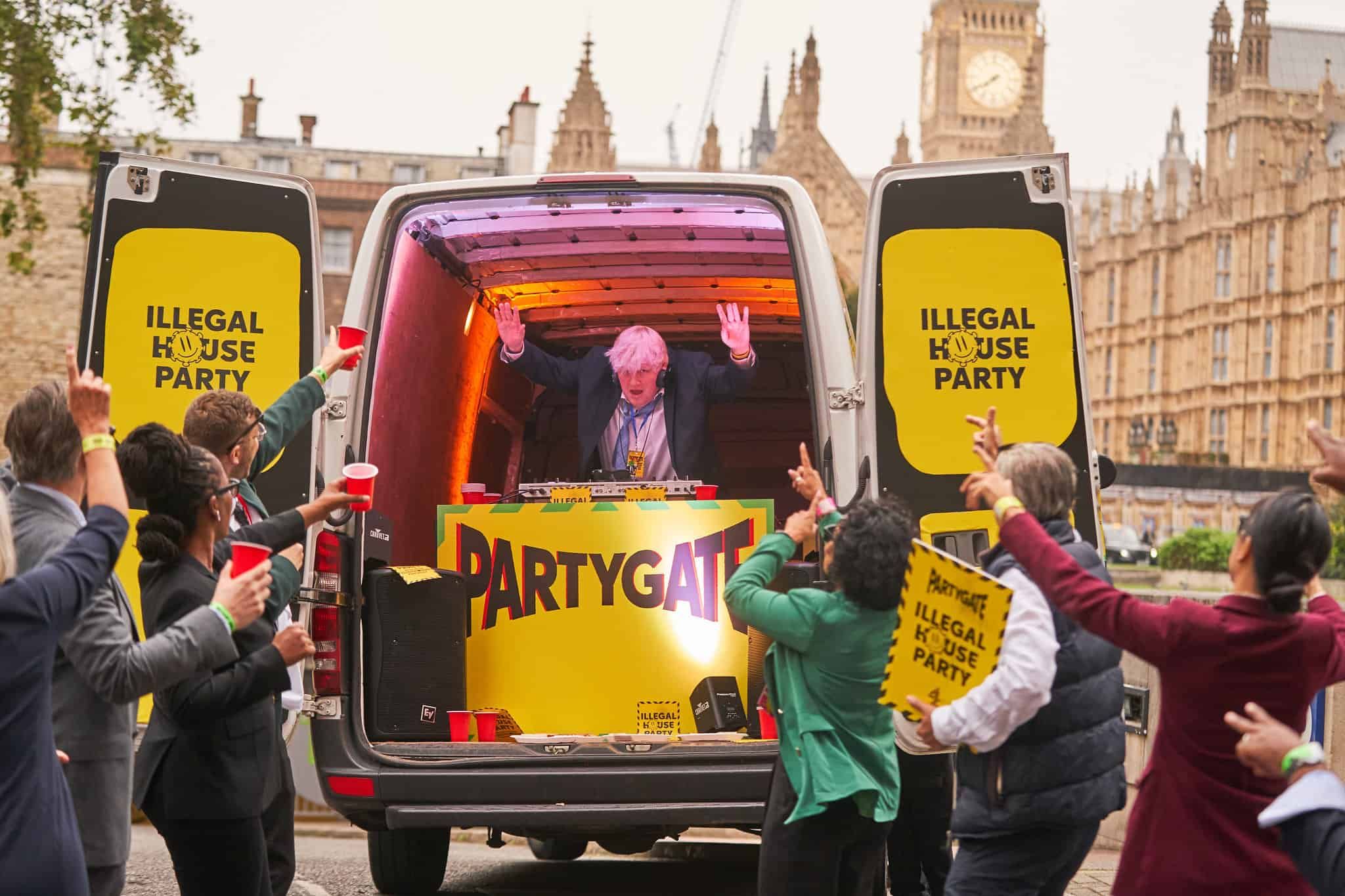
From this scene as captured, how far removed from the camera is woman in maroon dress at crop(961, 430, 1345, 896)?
10.0 ft

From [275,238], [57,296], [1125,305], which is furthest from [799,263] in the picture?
[1125,305]

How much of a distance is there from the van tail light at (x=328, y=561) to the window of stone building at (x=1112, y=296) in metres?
74.8

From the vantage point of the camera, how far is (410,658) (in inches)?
211

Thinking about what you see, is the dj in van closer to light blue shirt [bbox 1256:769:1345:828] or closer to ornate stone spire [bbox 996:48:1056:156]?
light blue shirt [bbox 1256:769:1345:828]

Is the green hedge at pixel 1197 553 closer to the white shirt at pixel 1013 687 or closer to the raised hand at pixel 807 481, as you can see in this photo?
the raised hand at pixel 807 481

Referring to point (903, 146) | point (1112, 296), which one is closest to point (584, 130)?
point (903, 146)

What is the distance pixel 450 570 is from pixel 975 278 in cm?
202

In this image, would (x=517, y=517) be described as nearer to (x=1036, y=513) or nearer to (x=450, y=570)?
(x=450, y=570)

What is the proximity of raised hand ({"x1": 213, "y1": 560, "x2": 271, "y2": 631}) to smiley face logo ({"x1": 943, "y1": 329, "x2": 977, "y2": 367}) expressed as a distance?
2.71m

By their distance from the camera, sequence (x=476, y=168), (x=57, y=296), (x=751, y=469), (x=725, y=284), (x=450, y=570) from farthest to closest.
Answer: (x=476, y=168) → (x=57, y=296) → (x=751, y=469) → (x=725, y=284) → (x=450, y=570)

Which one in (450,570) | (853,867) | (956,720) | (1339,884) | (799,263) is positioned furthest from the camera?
(450,570)

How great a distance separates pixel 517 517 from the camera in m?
5.71

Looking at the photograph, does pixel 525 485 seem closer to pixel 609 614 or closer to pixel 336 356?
pixel 609 614

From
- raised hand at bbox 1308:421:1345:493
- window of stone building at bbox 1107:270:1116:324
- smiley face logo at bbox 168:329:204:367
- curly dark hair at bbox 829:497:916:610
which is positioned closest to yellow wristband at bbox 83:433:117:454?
curly dark hair at bbox 829:497:916:610
